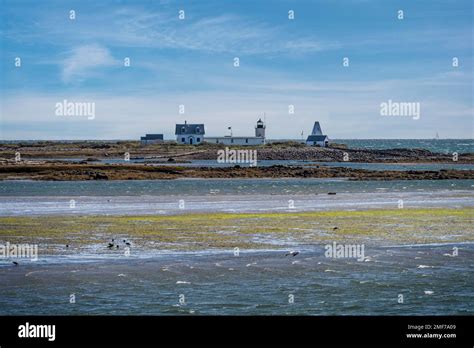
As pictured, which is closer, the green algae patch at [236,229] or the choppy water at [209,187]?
the green algae patch at [236,229]

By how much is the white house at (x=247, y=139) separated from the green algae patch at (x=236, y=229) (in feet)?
472

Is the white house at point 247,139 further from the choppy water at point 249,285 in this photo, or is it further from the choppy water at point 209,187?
the choppy water at point 249,285

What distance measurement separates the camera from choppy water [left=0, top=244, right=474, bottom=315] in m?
20.5

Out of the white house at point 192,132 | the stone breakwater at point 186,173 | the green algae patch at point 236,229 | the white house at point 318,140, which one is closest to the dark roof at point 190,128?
the white house at point 192,132

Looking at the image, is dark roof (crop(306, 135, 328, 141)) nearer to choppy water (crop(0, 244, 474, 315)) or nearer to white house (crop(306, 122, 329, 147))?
white house (crop(306, 122, 329, 147))

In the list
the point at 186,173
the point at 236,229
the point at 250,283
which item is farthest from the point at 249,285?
the point at 186,173

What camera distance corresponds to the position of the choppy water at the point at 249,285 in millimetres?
20453

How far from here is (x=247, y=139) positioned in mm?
189250

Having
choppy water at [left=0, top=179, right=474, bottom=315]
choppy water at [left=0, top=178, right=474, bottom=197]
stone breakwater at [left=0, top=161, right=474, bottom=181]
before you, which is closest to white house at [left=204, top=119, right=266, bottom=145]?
stone breakwater at [left=0, top=161, right=474, bottom=181]

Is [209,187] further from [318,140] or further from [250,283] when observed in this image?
[318,140]

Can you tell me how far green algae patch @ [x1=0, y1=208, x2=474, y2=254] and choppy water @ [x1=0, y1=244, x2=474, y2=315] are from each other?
3.22 meters
